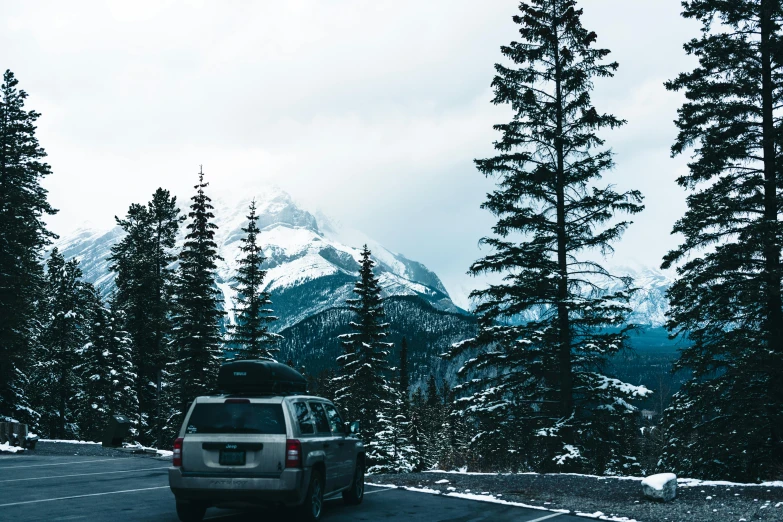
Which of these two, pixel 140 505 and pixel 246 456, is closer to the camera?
pixel 246 456

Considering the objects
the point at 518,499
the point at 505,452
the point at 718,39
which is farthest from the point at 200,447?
the point at 718,39

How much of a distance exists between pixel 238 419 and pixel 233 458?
0.53 meters

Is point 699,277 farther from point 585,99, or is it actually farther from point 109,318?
point 109,318

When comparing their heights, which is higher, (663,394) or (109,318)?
(109,318)

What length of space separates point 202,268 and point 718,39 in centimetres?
3253

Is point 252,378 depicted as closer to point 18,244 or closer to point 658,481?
point 658,481

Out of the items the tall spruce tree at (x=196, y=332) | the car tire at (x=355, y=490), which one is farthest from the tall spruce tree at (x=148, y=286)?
the car tire at (x=355, y=490)

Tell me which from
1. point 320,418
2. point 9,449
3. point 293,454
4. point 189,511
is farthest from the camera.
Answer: point 9,449

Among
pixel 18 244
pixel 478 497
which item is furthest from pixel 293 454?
pixel 18 244

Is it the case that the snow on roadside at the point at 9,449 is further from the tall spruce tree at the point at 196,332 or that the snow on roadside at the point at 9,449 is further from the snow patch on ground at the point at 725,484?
the snow patch on ground at the point at 725,484

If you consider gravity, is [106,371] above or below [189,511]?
above

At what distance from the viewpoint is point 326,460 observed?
10672mm

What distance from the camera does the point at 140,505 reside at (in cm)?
1178

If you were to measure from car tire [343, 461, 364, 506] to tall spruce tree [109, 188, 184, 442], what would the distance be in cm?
3404
